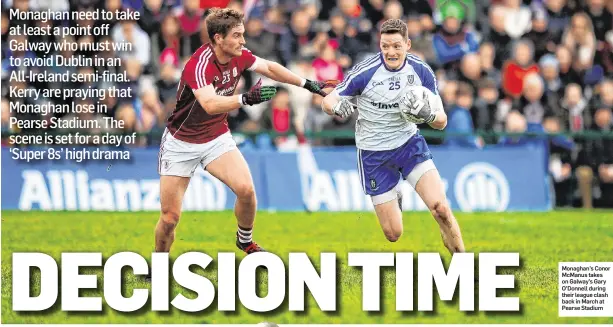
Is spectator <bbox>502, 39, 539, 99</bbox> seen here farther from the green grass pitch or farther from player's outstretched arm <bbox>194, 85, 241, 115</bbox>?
player's outstretched arm <bbox>194, 85, 241, 115</bbox>

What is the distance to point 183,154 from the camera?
12.1 meters

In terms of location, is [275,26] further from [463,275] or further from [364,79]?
[463,275]

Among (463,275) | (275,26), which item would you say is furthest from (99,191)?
(463,275)

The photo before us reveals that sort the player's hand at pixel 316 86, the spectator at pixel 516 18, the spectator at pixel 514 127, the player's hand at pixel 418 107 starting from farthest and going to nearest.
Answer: the spectator at pixel 516 18 < the spectator at pixel 514 127 < the player's hand at pixel 316 86 < the player's hand at pixel 418 107

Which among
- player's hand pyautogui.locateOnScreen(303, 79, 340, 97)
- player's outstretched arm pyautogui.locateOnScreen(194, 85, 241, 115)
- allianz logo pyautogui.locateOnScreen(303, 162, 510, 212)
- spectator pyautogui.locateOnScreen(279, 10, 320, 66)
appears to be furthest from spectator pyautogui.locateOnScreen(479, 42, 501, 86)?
player's outstretched arm pyautogui.locateOnScreen(194, 85, 241, 115)

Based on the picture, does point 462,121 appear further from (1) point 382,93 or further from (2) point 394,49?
(2) point 394,49

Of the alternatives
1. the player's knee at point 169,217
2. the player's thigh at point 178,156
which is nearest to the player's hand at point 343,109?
the player's thigh at point 178,156

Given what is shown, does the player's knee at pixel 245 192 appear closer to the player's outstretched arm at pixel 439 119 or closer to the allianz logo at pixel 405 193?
the player's outstretched arm at pixel 439 119

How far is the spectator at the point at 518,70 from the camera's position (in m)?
19.3

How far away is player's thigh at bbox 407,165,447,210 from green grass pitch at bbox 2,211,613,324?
757mm

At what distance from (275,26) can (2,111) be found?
14.8 feet

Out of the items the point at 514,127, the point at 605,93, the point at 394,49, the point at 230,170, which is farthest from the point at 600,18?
the point at 230,170

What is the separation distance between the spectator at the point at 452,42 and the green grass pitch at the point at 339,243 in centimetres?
240

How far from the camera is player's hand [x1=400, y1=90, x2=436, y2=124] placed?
36.9ft
